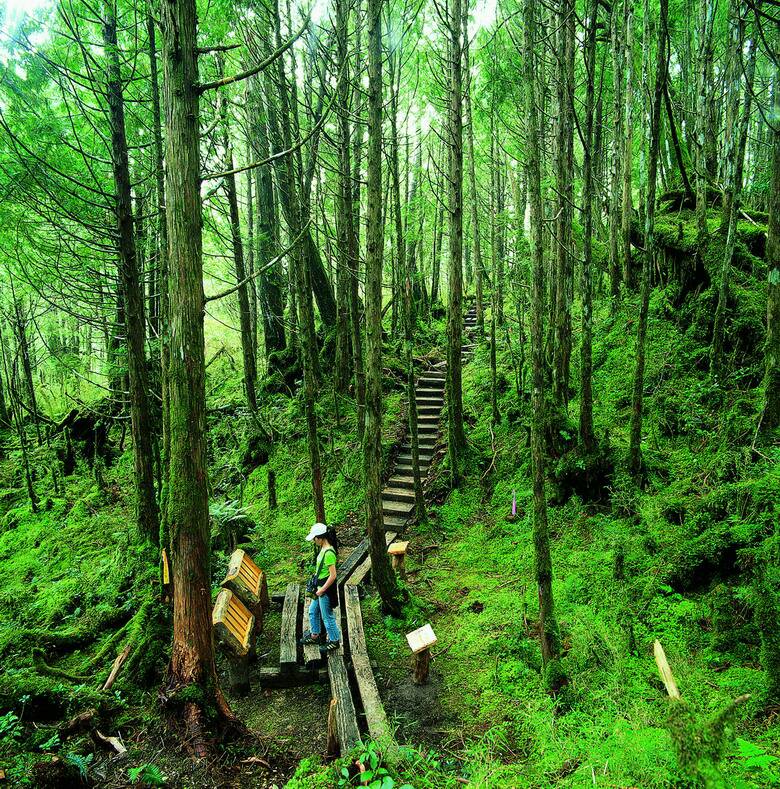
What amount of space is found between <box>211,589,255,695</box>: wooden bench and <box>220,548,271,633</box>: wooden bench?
747 millimetres

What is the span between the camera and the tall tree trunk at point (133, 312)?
773 cm

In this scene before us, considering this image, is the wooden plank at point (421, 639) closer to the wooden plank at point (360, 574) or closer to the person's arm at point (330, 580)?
the person's arm at point (330, 580)

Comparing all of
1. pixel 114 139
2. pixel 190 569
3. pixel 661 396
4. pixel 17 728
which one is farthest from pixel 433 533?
pixel 114 139

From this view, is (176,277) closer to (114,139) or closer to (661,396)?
(114,139)

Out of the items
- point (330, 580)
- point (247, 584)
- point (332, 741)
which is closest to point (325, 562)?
point (330, 580)

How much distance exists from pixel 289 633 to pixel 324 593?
0.92 m

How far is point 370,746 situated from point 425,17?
1745 centimetres

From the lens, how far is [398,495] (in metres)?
10.7

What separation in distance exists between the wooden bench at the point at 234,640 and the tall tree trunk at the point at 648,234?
20.6 feet

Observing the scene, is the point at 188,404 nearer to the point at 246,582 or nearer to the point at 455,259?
the point at 246,582

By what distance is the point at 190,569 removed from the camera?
4465 mm

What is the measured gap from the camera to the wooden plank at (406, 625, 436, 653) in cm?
532

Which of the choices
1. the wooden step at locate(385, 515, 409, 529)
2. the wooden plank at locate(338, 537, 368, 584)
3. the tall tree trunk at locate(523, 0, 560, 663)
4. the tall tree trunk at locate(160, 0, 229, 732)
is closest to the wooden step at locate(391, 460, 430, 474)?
the wooden step at locate(385, 515, 409, 529)

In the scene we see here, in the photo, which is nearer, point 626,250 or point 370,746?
point 370,746
